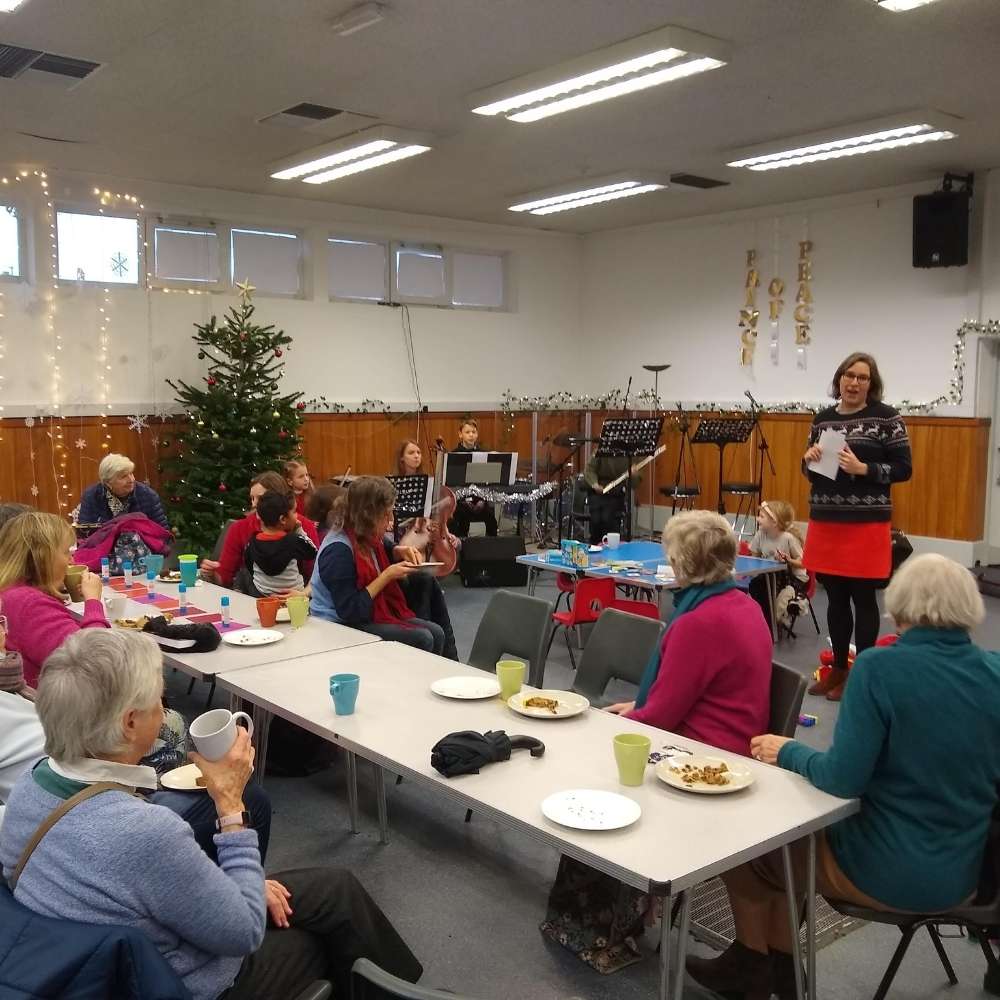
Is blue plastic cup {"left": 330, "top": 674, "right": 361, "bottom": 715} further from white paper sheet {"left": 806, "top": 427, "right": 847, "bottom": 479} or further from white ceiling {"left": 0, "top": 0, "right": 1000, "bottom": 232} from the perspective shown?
white ceiling {"left": 0, "top": 0, "right": 1000, "bottom": 232}

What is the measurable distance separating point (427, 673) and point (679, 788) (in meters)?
1.21

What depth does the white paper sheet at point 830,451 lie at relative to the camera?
16.5ft

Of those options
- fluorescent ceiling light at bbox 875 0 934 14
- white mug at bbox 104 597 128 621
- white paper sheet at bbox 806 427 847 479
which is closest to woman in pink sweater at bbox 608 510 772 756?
white mug at bbox 104 597 128 621

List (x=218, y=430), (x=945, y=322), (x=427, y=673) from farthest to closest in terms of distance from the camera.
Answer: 1. (x=945, y=322)
2. (x=218, y=430)
3. (x=427, y=673)

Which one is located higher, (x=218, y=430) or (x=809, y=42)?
(x=809, y=42)

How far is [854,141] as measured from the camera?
7199 millimetres

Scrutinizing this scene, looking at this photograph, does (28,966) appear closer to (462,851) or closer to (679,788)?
(679,788)

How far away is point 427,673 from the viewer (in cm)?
329

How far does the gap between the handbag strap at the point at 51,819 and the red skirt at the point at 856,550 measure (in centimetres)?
418

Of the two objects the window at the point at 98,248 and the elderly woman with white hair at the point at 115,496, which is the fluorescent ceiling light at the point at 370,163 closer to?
the window at the point at 98,248

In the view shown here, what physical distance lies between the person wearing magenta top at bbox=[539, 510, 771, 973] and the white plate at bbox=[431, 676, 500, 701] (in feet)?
1.41

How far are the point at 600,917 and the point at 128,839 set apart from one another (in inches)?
65.7

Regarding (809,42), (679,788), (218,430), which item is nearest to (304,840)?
(679,788)

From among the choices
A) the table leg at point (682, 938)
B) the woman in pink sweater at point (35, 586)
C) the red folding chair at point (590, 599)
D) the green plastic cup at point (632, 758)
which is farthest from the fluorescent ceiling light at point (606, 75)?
the table leg at point (682, 938)
